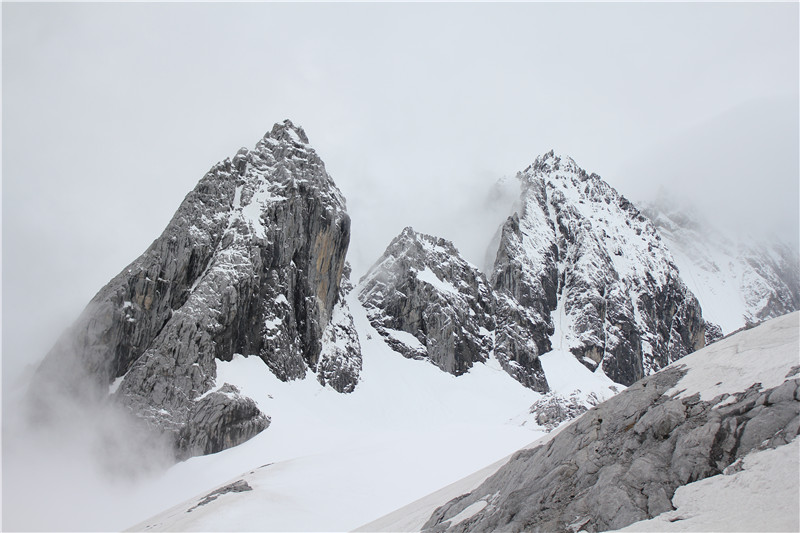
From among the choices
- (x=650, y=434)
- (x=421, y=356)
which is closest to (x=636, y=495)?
(x=650, y=434)

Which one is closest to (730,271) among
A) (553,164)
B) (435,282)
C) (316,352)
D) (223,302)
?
(553,164)

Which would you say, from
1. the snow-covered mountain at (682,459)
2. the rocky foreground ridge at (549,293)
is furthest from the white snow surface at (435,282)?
the snow-covered mountain at (682,459)

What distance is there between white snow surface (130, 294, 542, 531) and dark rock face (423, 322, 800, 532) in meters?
12.2

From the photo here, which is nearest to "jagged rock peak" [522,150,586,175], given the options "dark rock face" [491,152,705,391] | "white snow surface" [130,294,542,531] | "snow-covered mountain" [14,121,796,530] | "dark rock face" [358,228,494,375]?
"dark rock face" [491,152,705,391]

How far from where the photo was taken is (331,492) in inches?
985

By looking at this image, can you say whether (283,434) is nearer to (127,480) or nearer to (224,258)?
(127,480)

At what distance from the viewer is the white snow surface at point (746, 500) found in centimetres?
625

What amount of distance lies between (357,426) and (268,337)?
42.7ft

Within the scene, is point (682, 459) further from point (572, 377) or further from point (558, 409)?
point (572, 377)

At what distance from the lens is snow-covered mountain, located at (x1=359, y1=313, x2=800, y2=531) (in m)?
6.83

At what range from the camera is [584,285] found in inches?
4050

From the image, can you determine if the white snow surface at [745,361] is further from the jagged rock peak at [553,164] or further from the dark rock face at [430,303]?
the jagged rock peak at [553,164]

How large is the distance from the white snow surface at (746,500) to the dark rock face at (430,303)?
70.4 metres

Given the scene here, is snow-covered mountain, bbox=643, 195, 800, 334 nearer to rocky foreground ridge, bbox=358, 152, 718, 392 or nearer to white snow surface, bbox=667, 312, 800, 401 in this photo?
rocky foreground ridge, bbox=358, 152, 718, 392
